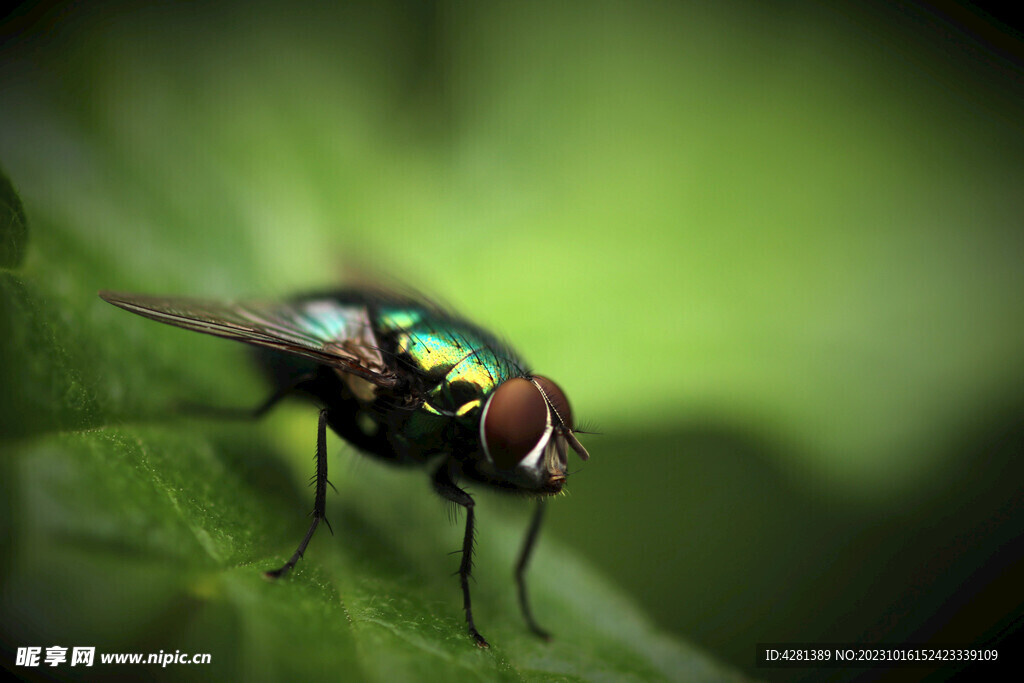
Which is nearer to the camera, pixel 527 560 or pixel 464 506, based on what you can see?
pixel 464 506

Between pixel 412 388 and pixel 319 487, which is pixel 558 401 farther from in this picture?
pixel 319 487

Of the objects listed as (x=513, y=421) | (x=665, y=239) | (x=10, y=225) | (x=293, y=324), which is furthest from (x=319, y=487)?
(x=665, y=239)

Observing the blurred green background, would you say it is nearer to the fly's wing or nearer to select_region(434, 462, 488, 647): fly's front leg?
select_region(434, 462, 488, 647): fly's front leg

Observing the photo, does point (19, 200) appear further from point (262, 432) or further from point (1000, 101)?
point (1000, 101)

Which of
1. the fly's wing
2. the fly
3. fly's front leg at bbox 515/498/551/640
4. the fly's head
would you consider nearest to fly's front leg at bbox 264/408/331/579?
the fly

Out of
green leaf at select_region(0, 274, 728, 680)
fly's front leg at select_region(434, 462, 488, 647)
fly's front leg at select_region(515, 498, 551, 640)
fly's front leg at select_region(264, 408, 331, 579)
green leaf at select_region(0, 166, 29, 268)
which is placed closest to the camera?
green leaf at select_region(0, 274, 728, 680)

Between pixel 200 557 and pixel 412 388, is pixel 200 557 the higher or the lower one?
the lower one

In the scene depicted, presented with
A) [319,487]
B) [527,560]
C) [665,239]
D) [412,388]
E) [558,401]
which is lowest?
[527,560]

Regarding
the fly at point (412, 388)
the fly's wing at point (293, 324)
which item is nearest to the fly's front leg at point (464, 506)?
the fly at point (412, 388)
